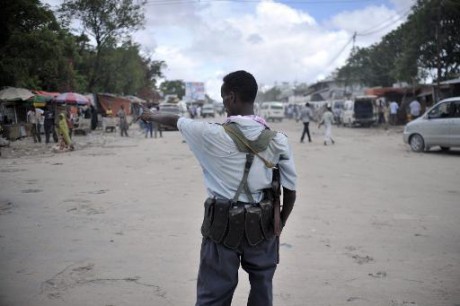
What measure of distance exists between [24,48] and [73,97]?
41.7ft

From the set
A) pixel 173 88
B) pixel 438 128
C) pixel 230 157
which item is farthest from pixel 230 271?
pixel 173 88

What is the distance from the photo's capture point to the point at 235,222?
2.36m

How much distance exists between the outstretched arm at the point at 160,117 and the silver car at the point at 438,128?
42.7 ft

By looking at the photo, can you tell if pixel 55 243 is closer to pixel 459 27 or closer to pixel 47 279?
pixel 47 279

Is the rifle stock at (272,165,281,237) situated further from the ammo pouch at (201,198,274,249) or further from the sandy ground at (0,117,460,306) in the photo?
the sandy ground at (0,117,460,306)

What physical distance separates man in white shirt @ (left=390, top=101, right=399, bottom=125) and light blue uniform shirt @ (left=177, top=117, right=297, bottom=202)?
2885 cm

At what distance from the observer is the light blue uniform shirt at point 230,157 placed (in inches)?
93.5

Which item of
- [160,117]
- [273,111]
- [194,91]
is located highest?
[194,91]

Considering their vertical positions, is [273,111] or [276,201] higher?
[273,111]

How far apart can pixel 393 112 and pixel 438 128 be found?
632 inches

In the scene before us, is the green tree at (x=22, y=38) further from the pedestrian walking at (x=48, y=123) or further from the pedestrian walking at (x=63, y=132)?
the pedestrian walking at (x=48, y=123)

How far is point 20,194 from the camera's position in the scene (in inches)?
319

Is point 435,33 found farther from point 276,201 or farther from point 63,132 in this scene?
point 276,201

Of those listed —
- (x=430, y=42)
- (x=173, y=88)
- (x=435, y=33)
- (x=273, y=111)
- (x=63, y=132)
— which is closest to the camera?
(x=63, y=132)
